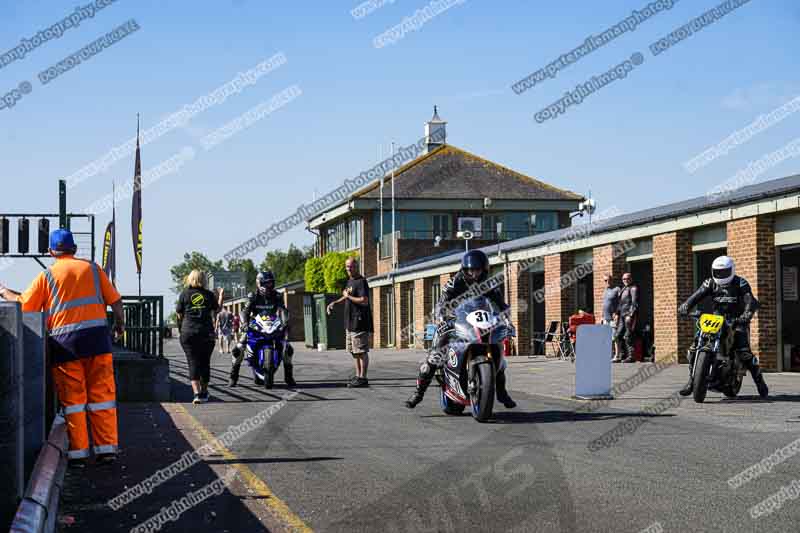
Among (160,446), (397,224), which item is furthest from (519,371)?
(397,224)

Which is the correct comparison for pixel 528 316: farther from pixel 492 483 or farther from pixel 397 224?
pixel 397 224

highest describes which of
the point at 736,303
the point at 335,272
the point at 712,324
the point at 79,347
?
the point at 335,272

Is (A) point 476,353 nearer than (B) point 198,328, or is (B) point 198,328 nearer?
(A) point 476,353

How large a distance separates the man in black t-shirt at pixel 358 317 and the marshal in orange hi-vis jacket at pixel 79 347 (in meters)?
8.41

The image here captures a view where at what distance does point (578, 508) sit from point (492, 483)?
1.01m

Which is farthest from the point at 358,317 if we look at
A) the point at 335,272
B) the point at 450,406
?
the point at 335,272

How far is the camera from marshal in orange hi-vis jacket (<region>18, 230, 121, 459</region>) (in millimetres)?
8320

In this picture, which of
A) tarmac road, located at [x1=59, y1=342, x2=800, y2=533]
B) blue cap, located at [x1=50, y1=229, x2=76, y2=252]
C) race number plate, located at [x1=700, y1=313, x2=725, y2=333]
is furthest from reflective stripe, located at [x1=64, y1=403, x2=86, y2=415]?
race number plate, located at [x1=700, y1=313, x2=725, y2=333]

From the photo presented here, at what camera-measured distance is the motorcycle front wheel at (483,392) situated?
11.0 m

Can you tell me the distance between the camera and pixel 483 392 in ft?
36.3

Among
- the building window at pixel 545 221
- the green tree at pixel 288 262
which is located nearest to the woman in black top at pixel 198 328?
the building window at pixel 545 221

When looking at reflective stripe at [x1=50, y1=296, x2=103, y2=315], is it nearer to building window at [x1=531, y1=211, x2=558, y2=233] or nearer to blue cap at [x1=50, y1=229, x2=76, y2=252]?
blue cap at [x1=50, y1=229, x2=76, y2=252]

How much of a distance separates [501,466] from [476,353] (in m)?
3.42

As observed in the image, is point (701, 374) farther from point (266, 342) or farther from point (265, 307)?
point (265, 307)
